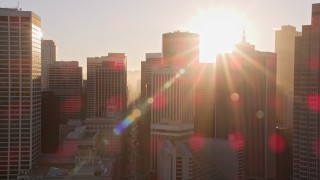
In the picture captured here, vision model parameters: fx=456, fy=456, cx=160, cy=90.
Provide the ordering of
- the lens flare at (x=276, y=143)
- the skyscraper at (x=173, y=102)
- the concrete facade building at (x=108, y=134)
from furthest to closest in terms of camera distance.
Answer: the concrete facade building at (x=108, y=134), the lens flare at (x=276, y=143), the skyscraper at (x=173, y=102)

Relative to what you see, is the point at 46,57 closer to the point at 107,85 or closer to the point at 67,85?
the point at 67,85

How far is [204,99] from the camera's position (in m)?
111

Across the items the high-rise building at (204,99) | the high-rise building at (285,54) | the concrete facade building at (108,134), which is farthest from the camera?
the high-rise building at (285,54)

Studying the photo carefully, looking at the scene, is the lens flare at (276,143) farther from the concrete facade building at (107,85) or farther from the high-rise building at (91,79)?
the high-rise building at (91,79)

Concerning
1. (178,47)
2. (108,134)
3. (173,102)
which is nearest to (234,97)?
(173,102)

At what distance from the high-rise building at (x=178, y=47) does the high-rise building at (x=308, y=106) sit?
4678 cm

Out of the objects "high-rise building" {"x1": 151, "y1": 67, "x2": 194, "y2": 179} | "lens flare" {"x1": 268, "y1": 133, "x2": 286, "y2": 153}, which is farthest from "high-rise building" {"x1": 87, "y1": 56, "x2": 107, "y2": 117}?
"lens flare" {"x1": 268, "y1": 133, "x2": 286, "y2": 153}

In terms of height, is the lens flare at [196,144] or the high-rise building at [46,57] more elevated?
the high-rise building at [46,57]

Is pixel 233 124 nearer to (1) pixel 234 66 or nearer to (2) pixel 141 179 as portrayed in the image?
(1) pixel 234 66

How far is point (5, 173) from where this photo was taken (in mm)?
65875

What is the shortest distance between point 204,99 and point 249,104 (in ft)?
68.3

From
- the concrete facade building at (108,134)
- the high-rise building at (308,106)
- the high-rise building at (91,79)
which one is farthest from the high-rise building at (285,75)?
the high-rise building at (91,79)

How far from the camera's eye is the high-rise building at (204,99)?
347ft

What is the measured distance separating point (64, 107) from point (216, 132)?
184ft
